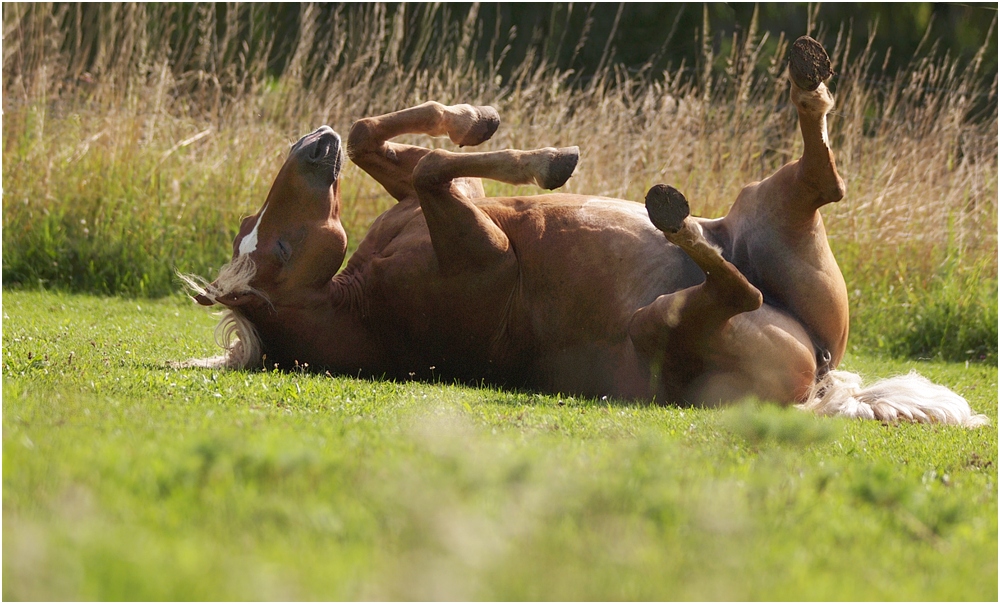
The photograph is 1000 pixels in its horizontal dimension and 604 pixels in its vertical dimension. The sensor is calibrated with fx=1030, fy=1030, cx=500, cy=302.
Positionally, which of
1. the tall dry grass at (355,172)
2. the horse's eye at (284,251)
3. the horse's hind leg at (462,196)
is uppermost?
the horse's hind leg at (462,196)

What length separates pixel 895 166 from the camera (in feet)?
31.0

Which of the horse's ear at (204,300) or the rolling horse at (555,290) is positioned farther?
the horse's ear at (204,300)

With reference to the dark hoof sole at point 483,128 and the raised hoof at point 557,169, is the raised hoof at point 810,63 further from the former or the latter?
the dark hoof sole at point 483,128

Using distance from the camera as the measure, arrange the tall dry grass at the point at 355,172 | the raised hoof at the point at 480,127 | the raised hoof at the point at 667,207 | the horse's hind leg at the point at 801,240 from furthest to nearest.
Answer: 1. the tall dry grass at the point at 355,172
2. the raised hoof at the point at 480,127
3. the horse's hind leg at the point at 801,240
4. the raised hoof at the point at 667,207

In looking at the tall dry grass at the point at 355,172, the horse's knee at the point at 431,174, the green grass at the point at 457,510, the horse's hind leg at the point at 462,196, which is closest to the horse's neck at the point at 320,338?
the horse's hind leg at the point at 462,196

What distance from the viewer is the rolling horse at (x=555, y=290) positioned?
14.1ft

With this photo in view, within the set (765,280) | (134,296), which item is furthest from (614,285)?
(134,296)

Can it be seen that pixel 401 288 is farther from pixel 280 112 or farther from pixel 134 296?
pixel 280 112

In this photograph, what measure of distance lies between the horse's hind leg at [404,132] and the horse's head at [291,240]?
415mm

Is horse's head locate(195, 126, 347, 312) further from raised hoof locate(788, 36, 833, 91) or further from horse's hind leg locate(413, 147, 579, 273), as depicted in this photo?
raised hoof locate(788, 36, 833, 91)

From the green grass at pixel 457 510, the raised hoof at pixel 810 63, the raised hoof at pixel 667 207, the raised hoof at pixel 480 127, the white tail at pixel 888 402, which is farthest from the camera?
the raised hoof at pixel 480 127

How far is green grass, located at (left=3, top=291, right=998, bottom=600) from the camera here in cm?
180

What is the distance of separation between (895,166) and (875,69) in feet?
24.4

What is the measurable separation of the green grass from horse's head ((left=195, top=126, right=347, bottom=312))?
144cm
